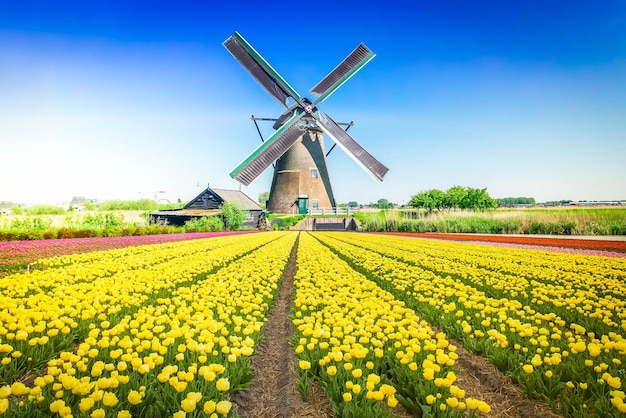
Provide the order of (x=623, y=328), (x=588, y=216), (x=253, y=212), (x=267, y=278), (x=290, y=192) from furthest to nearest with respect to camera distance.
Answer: (x=253, y=212)
(x=290, y=192)
(x=588, y=216)
(x=267, y=278)
(x=623, y=328)

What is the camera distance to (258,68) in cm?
3067

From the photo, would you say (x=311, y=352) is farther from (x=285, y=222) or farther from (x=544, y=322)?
(x=285, y=222)

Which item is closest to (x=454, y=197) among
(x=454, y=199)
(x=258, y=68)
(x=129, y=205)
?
(x=454, y=199)

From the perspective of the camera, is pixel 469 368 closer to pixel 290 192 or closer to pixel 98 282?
pixel 98 282

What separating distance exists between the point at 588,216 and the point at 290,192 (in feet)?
90.5

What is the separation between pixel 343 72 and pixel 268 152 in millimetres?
11581

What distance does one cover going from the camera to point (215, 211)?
40.2m

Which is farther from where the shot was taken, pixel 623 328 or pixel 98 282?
pixel 98 282

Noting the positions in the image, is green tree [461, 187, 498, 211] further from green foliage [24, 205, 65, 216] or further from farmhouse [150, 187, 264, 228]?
green foliage [24, 205, 65, 216]

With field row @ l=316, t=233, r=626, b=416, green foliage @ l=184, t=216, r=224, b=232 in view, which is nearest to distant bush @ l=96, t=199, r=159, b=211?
green foliage @ l=184, t=216, r=224, b=232

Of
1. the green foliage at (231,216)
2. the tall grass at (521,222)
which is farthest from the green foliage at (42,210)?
the tall grass at (521,222)

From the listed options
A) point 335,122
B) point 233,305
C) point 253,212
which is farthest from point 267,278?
point 253,212

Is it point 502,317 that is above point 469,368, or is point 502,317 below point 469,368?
above

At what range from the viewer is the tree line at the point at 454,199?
2491 inches
